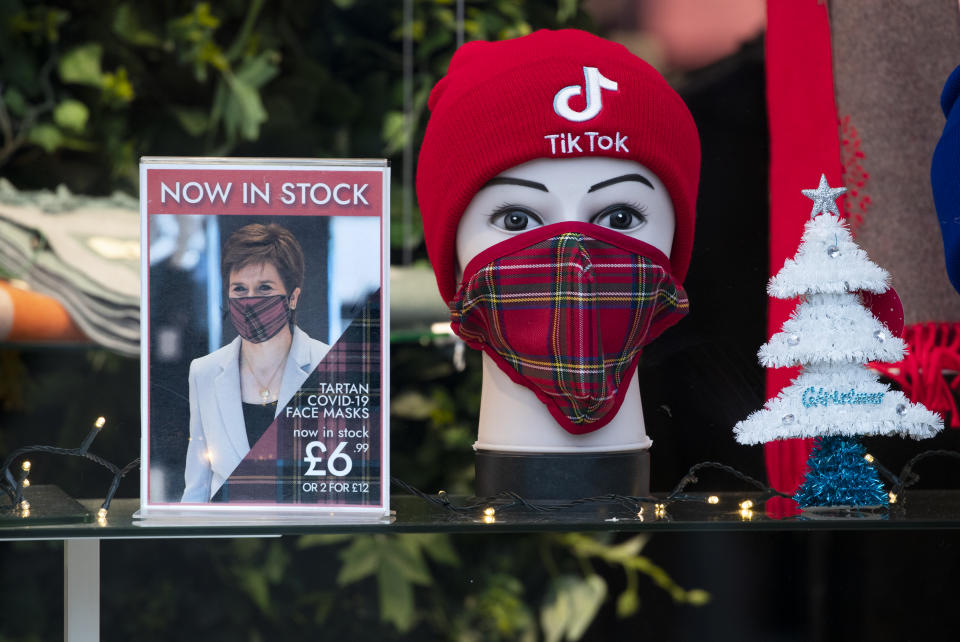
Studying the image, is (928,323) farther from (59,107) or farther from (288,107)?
(59,107)

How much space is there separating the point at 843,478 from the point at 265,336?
1.71ft

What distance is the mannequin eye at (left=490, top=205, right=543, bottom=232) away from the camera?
3.42 feet

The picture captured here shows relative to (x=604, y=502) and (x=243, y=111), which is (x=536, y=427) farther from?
(x=243, y=111)

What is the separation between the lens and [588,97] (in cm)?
102

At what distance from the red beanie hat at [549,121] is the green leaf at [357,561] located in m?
0.68

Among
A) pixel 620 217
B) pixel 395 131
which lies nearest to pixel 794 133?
pixel 620 217

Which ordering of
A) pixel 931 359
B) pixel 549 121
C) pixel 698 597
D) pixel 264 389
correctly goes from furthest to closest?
pixel 698 597
pixel 931 359
pixel 549 121
pixel 264 389

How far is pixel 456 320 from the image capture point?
107 cm

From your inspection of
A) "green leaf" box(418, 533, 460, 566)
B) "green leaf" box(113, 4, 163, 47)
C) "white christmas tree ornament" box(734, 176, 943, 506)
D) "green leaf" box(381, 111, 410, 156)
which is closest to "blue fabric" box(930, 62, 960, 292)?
"white christmas tree ornament" box(734, 176, 943, 506)

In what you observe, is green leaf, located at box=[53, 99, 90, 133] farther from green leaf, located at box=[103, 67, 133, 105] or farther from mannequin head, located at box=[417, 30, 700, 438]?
mannequin head, located at box=[417, 30, 700, 438]

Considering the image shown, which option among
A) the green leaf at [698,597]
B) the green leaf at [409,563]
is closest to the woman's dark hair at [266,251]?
the green leaf at [409,563]

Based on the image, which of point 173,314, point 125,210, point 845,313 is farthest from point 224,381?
point 125,210

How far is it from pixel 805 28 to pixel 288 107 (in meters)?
0.70

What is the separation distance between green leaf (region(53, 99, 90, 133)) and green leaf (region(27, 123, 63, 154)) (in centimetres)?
2
